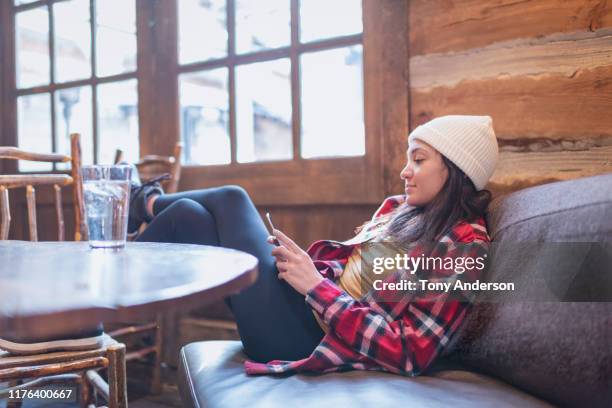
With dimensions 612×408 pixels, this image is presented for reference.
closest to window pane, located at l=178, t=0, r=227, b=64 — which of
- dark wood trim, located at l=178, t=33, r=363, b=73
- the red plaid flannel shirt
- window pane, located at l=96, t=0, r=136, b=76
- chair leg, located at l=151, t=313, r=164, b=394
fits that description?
dark wood trim, located at l=178, t=33, r=363, b=73

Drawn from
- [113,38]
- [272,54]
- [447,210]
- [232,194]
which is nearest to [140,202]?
[232,194]

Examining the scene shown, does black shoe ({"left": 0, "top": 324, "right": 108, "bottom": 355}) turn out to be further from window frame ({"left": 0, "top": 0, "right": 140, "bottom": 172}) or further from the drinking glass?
window frame ({"left": 0, "top": 0, "right": 140, "bottom": 172})

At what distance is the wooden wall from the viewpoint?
4.43ft

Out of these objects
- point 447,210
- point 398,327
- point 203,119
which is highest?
point 203,119

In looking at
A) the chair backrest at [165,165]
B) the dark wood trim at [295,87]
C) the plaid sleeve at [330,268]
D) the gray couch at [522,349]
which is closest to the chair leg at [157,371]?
the chair backrest at [165,165]

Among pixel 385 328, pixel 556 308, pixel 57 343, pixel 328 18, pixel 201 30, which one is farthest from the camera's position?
pixel 201 30

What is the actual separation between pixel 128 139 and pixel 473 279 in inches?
78.6

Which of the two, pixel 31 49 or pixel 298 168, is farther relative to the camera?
pixel 31 49

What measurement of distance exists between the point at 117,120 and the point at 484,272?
6.58 ft

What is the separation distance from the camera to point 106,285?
0.54m

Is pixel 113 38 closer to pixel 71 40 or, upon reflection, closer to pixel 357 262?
pixel 71 40

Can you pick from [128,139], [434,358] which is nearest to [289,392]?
[434,358]

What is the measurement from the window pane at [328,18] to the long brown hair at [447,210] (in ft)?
2.73

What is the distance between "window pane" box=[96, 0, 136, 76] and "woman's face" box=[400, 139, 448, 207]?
5.51ft
